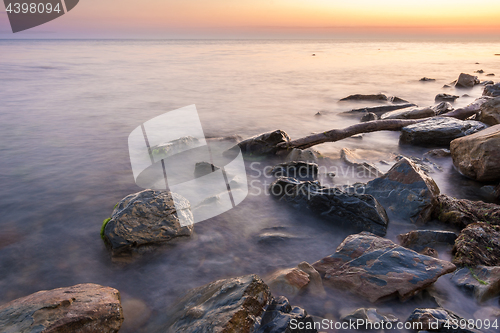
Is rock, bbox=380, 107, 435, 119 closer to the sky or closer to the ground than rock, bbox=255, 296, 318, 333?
closer to the sky

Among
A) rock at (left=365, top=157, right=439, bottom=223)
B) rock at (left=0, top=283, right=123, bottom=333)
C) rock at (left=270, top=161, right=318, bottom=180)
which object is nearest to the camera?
rock at (left=0, top=283, right=123, bottom=333)

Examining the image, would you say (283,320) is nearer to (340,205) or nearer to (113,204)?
(340,205)

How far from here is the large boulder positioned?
3.77m

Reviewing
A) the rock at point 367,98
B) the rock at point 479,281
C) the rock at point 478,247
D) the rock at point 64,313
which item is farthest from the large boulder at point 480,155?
the rock at point 367,98

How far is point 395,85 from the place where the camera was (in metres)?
14.3

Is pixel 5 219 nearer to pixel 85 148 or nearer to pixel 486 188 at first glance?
pixel 85 148

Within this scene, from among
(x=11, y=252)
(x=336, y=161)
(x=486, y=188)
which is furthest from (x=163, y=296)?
(x=486, y=188)

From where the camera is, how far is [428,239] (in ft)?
9.17

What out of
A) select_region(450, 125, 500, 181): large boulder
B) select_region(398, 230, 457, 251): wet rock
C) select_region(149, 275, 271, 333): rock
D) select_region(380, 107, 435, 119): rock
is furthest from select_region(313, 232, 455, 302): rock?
select_region(380, 107, 435, 119): rock

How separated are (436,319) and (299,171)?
8.82 ft

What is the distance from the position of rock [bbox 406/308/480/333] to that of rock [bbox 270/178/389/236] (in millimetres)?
1100

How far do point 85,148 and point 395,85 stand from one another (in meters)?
13.6

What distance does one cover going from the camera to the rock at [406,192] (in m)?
3.23

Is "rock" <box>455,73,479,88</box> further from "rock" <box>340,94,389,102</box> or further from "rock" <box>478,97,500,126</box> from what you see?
"rock" <box>478,97,500,126</box>
